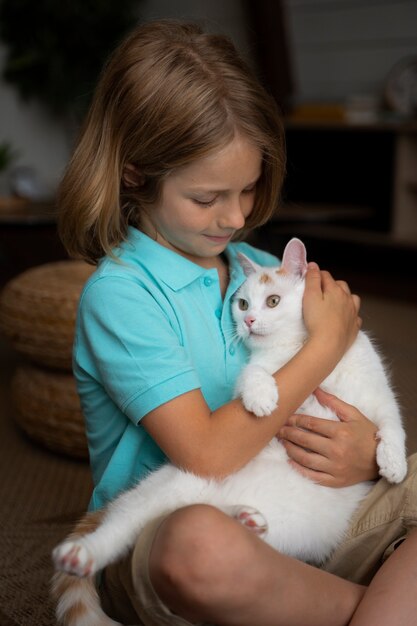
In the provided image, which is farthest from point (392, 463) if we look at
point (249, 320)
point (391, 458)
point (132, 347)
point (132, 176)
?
point (132, 176)

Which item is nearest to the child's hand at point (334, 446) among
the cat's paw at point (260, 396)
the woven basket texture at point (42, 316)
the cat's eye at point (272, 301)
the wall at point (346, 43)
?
the cat's paw at point (260, 396)

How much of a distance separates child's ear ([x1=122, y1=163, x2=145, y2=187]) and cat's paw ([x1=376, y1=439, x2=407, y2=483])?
0.62m

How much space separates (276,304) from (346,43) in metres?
3.75

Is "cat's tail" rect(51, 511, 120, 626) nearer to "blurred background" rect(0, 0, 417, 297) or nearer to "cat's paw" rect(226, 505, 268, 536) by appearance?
"cat's paw" rect(226, 505, 268, 536)

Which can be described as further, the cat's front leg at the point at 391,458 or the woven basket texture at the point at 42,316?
the woven basket texture at the point at 42,316

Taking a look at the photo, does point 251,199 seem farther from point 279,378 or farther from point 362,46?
point 362,46

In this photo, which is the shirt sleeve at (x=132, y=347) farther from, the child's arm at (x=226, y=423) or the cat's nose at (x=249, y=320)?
the cat's nose at (x=249, y=320)

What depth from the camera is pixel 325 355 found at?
137cm

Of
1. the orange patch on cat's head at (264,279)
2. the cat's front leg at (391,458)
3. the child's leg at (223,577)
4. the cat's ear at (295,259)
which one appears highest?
the cat's ear at (295,259)

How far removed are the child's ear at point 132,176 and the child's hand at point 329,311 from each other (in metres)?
0.35

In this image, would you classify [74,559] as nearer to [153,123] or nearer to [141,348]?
[141,348]

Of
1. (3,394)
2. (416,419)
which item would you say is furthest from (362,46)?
(416,419)

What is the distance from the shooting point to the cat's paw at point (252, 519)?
1145 mm

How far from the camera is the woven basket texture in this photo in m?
2.38
